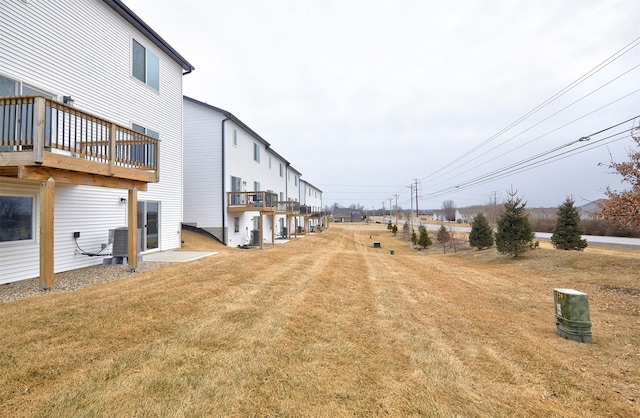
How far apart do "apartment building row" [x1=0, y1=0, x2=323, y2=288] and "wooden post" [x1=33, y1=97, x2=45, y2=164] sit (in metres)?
0.02

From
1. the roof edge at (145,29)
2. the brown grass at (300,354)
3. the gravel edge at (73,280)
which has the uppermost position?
the roof edge at (145,29)

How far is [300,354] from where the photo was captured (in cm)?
356

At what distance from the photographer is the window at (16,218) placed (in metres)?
6.20

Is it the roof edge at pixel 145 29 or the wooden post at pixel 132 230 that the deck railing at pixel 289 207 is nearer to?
the roof edge at pixel 145 29

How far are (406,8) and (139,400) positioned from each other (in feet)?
50.6

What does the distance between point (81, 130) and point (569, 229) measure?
19.3m

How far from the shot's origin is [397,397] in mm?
2746

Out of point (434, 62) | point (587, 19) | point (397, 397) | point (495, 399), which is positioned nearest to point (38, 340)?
point (397, 397)

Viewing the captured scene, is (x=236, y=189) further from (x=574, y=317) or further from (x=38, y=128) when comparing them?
(x=574, y=317)

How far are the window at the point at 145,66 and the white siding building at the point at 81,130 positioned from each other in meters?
0.04

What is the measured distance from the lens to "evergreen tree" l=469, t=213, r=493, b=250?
1853 centimetres

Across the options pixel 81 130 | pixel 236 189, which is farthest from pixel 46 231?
pixel 236 189

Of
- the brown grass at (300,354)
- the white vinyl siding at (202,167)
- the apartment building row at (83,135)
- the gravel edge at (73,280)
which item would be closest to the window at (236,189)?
the white vinyl siding at (202,167)

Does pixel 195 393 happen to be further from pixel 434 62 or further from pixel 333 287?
pixel 434 62
